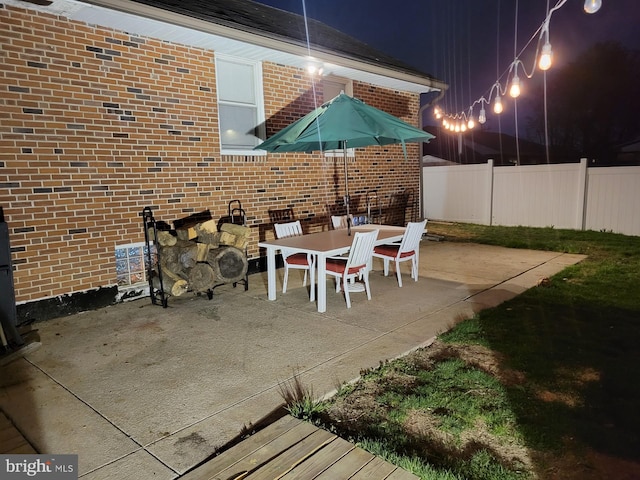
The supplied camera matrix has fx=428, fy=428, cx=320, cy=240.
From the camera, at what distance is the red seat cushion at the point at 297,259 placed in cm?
580

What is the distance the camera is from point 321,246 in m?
5.40

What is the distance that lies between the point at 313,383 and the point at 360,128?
9.77ft

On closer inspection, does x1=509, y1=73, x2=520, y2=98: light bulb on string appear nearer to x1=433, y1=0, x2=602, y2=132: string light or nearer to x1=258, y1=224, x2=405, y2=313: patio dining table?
x1=433, y1=0, x2=602, y2=132: string light

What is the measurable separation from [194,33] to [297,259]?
11.0 ft

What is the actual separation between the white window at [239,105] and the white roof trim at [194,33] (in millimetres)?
222

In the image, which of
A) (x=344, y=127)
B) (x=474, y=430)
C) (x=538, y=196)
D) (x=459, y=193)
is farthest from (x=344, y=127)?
(x=459, y=193)

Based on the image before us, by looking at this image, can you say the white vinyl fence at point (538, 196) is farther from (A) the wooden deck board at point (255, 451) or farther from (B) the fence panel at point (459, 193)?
(A) the wooden deck board at point (255, 451)

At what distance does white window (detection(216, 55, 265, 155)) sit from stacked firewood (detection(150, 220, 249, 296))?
1605mm

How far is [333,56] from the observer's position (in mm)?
7379

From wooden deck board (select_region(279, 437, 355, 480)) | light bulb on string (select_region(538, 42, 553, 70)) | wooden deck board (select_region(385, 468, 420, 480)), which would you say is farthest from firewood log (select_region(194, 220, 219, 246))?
light bulb on string (select_region(538, 42, 553, 70))

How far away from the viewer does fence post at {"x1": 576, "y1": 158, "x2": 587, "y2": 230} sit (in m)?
10.7

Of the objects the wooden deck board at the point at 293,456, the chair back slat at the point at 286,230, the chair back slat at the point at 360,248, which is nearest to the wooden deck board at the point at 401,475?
the wooden deck board at the point at 293,456

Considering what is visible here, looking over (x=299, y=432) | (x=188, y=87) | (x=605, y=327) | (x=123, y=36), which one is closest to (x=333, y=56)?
(x=188, y=87)

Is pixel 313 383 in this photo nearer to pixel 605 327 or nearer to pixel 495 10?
pixel 605 327
